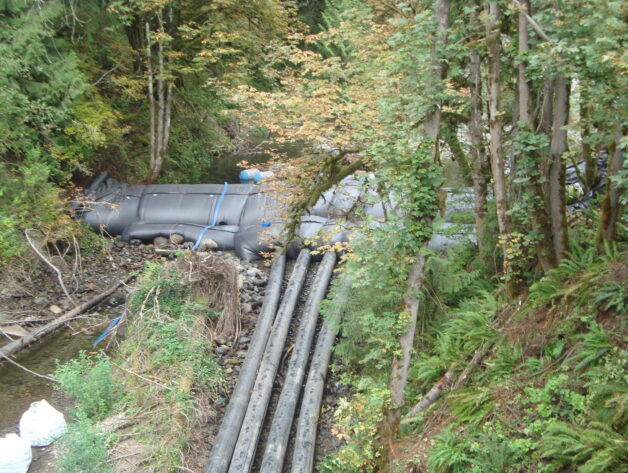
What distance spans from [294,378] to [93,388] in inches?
Answer: 111

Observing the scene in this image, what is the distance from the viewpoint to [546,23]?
16.9ft

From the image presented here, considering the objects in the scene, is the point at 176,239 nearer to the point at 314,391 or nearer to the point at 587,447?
the point at 314,391

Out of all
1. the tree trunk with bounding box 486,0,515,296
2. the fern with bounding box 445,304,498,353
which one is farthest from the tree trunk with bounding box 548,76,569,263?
the fern with bounding box 445,304,498,353

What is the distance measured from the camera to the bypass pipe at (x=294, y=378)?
20.6 feet

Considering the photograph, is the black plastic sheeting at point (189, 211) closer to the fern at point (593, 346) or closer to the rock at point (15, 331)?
the rock at point (15, 331)

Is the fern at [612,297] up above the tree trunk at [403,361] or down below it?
above

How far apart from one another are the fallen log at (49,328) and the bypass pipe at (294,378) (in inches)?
166

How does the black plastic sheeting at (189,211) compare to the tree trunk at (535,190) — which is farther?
the black plastic sheeting at (189,211)

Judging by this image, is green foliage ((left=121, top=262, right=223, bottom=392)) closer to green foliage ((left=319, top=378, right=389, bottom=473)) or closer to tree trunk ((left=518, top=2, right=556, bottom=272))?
green foliage ((left=319, top=378, right=389, bottom=473))

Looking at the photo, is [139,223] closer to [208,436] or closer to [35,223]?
[35,223]

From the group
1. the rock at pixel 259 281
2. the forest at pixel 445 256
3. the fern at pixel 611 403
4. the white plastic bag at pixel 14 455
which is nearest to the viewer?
the fern at pixel 611 403

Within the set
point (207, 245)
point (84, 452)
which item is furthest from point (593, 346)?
point (207, 245)

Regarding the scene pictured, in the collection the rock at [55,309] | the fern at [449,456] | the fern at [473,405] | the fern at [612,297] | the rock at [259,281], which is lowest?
the rock at [259,281]

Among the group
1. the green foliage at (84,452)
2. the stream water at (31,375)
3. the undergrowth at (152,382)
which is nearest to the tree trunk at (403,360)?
the undergrowth at (152,382)
